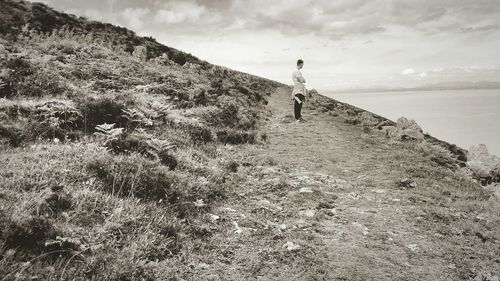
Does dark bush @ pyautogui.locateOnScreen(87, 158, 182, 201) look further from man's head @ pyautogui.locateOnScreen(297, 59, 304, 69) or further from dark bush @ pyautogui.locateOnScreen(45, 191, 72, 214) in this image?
man's head @ pyautogui.locateOnScreen(297, 59, 304, 69)

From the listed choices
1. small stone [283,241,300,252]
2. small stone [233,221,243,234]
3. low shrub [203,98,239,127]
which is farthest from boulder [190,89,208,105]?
small stone [283,241,300,252]

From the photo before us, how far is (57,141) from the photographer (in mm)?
6406

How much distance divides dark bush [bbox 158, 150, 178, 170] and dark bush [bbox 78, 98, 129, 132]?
1678 mm

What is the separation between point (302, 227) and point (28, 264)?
3.81m

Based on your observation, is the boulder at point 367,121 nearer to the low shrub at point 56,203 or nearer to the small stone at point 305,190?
the small stone at point 305,190

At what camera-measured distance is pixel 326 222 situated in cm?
594

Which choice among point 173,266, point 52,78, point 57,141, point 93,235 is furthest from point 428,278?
point 52,78

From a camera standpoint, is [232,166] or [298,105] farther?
[298,105]

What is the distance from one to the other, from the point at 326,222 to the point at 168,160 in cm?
332

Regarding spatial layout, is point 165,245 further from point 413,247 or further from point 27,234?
point 413,247

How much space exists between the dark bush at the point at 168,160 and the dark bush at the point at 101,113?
1678 millimetres

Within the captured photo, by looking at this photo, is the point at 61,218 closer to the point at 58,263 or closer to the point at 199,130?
the point at 58,263

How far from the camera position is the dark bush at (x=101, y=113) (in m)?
7.96

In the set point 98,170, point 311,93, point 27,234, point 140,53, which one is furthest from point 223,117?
point 311,93
